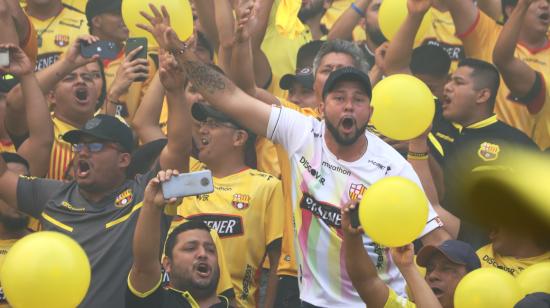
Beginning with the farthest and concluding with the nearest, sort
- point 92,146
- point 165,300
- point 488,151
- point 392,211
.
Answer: point 488,151 → point 92,146 → point 165,300 → point 392,211

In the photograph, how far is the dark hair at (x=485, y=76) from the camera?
9781 mm

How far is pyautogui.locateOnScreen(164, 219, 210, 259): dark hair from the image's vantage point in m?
8.55

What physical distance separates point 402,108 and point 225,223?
57.9 inches

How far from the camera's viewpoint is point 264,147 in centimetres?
997

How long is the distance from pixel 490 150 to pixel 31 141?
2959 mm

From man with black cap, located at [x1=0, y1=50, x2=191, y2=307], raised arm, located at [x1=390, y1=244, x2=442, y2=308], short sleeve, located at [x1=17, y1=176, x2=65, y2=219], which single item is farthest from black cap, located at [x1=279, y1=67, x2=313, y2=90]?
raised arm, located at [x1=390, y1=244, x2=442, y2=308]

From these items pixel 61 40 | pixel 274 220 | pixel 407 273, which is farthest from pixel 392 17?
pixel 407 273

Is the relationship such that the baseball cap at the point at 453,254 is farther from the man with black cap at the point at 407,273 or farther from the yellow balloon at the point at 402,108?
the yellow balloon at the point at 402,108

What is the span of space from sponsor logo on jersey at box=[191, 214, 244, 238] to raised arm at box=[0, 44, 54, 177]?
1076 millimetres

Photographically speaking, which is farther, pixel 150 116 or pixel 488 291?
pixel 150 116

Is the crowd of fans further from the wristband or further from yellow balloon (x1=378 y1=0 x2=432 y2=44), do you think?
yellow balloon (x1=378 y1=0 x2=432 y2=44)

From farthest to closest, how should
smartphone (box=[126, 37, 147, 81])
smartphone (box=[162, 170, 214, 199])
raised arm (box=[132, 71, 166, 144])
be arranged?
raised arm (box=[132, 71, 166, 144])
smartphone (box=[126, 37, 147, 81])
smartphone (box=[162, 170, 214, 199])

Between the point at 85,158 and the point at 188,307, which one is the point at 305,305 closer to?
the point at 188,307

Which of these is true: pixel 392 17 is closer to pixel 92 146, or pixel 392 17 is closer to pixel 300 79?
pixel 300 79
